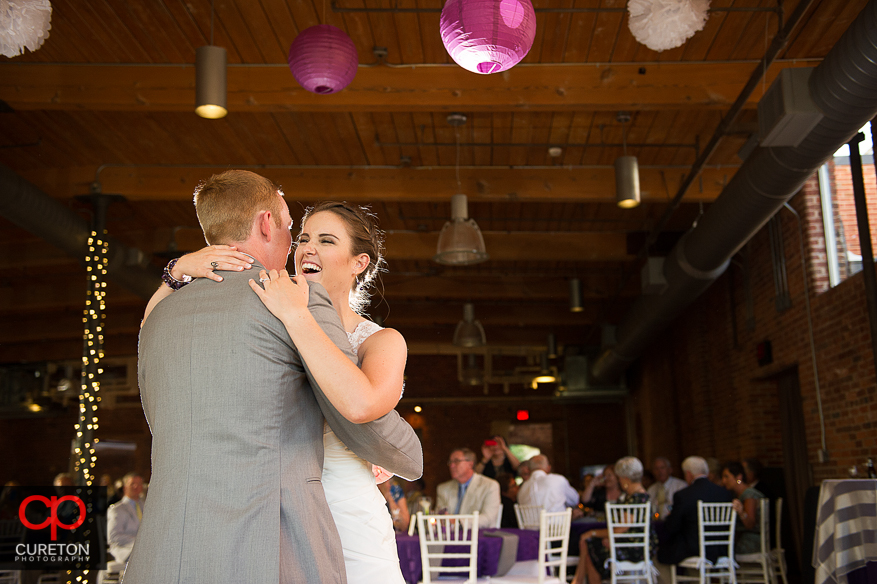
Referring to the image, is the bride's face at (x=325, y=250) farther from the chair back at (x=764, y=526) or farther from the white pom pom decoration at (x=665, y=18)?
the chair back at (x=764, y=526)

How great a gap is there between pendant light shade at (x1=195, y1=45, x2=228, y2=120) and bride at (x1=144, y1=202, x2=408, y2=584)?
8.58 ft

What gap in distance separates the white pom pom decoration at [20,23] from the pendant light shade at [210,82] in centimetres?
100

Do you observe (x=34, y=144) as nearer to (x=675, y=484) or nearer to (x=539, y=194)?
(x=539, y=194)

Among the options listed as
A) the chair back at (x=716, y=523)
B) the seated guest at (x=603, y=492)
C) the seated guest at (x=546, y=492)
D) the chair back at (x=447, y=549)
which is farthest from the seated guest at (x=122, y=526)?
the seated guest at (x=603, y=492)

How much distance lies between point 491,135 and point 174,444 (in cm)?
564

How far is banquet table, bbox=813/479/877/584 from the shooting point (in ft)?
13.0

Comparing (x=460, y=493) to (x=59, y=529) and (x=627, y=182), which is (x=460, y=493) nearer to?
(x=627, y=182)

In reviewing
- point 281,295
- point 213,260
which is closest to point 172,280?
point 213,260

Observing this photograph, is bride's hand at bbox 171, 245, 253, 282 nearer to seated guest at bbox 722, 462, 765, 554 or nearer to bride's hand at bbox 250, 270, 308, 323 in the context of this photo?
bride's hand at bbox 250, 270, 308, 323

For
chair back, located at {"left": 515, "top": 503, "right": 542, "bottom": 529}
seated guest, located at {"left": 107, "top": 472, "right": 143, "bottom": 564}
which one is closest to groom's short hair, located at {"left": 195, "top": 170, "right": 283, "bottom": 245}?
seated guest, located at {"left": 107, "top": 472, "right": 143, "bottom": 564}

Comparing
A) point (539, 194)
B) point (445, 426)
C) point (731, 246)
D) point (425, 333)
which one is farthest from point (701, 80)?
point (445, 426)

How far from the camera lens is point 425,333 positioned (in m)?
14.7

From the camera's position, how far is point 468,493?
6.24 m

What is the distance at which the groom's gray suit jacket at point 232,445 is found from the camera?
1169 mm
